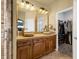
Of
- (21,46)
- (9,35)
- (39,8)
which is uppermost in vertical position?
(39,8)

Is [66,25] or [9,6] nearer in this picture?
[9,6]

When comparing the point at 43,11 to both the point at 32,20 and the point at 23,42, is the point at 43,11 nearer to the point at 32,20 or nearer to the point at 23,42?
the point at 32,20

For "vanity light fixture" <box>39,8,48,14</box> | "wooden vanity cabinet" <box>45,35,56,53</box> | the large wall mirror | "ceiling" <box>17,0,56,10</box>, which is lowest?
"wooden vanity cabinet" <box>45,35,56,53</box>

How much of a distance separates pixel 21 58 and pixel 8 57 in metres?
1.99

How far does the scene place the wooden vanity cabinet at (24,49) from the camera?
8.91 feet

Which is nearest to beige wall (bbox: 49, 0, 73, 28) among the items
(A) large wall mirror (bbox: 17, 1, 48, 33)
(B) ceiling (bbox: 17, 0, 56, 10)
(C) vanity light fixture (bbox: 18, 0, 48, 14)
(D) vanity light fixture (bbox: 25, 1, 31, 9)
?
(B) ceiling (bbox: 17, 0, 56, 10)

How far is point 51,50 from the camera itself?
500 centimetres

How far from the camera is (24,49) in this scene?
9.60ft

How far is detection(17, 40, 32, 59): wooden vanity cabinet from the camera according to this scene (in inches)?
107

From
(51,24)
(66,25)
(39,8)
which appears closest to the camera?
(39,8)

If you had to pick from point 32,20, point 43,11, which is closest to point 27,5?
point 32,20

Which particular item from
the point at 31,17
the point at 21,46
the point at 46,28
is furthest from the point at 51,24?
the point at 21,46

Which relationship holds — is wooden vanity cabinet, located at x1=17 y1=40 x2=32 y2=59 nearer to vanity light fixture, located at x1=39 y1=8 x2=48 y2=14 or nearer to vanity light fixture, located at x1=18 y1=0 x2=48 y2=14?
vanity light fixture, located at x1=18 y1=0 x2=48 y2=14

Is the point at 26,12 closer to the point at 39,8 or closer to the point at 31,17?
the point at 31,17
